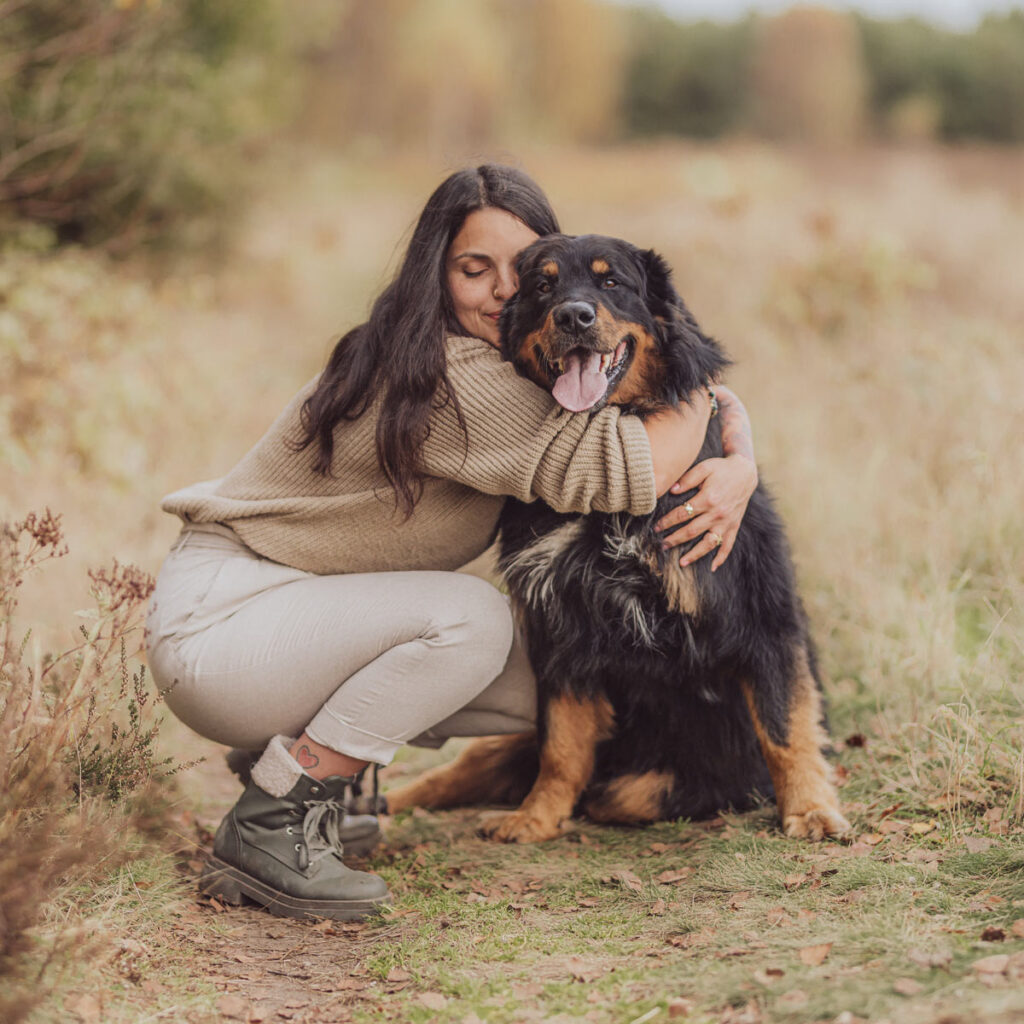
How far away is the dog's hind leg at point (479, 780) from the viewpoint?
3.28m

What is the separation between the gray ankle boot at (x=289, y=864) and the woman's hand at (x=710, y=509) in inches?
40.8

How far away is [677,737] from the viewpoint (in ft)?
9.74

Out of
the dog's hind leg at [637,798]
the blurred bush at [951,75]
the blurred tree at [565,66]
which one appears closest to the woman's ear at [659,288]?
the dog's hind leg at [637,798]

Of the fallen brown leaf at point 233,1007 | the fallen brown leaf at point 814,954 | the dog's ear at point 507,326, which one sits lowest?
the fallen brown leaf at point 233,1007

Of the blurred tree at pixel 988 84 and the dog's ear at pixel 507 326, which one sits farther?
the blurred tree at pixel 988 84

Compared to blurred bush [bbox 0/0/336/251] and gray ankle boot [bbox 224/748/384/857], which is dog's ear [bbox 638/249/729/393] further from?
blurred bush [bbox 0/0/336/251]

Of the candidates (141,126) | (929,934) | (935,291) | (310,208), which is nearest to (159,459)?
(141,126)

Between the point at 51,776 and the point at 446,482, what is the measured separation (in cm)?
115

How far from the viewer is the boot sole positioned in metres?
2.51

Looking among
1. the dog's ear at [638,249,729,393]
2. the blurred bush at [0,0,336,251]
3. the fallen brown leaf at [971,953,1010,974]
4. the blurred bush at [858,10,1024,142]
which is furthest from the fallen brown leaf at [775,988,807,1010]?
the blurred bush at [858,10,1024,142]

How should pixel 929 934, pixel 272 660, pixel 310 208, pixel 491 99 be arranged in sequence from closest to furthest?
pixel 929 934
pixel 272 660
pixel 310 208
pixel 491 99

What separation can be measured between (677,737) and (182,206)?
6373 mm

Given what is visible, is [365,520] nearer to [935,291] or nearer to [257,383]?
[257,383]

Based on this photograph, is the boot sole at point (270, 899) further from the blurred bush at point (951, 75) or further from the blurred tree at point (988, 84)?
the blurred tree at point (988, 84)
